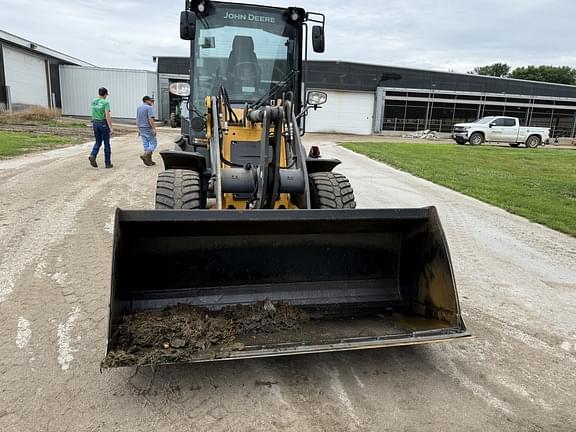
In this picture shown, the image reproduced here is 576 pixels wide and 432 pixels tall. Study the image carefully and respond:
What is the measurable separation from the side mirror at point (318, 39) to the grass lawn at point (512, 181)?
14.9ft

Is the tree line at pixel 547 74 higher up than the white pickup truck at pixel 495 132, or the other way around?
the tree line at pixel 547 74

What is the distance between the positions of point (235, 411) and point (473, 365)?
5.43ft

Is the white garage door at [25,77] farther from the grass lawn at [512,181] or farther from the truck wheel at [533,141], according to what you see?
the truck wheel at [533,141]

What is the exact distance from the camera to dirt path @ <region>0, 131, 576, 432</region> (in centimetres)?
256

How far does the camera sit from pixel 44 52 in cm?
3145

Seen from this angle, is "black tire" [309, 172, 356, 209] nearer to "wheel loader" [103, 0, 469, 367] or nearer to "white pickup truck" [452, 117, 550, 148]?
"wheel loader" [103, 0, 469, 367]

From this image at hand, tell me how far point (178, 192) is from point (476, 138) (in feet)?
83.0

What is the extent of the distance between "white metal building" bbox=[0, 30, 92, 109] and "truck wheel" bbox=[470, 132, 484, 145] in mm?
26674

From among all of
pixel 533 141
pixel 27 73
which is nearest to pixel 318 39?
pixel 533 141

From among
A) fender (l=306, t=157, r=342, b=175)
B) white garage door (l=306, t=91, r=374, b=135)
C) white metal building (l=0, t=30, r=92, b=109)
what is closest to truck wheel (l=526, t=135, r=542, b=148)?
white garage door (l=306, t=91, r=374, b=135)

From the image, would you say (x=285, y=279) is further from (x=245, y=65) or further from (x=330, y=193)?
(x=245, y=65)

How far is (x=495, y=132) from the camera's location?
87.2 feet

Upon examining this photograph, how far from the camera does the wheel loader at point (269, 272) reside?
2924 mm

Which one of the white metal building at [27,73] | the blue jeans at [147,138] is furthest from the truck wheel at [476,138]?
the white metal building at [27,73]
